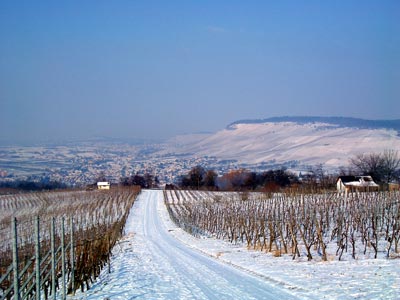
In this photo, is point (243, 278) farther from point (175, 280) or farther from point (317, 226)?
point (317, 226)

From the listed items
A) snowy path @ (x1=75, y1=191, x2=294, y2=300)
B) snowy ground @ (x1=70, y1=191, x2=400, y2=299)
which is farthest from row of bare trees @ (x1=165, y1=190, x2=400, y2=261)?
snowy path @ (x1=75, y1=191, x2=294, y2=300)

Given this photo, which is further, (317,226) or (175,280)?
(317,226)

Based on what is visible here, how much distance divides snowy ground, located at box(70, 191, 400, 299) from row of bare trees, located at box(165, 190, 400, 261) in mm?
1153

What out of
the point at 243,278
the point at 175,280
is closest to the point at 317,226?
the point at 243,278

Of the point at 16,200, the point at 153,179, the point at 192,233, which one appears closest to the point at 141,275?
the point at 192,233

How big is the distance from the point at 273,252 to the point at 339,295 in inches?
394

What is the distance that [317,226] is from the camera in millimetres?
18562

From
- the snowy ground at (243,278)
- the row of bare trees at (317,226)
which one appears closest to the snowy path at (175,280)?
the snowy ground at (243,278)

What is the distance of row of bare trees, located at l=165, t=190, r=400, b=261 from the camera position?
61.9 ft

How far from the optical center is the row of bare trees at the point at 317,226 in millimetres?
18859

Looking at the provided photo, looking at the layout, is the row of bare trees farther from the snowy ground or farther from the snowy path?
the snowy path

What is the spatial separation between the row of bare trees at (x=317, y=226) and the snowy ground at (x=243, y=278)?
1.15 metres

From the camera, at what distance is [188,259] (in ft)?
71.3

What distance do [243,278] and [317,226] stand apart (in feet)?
14.5
